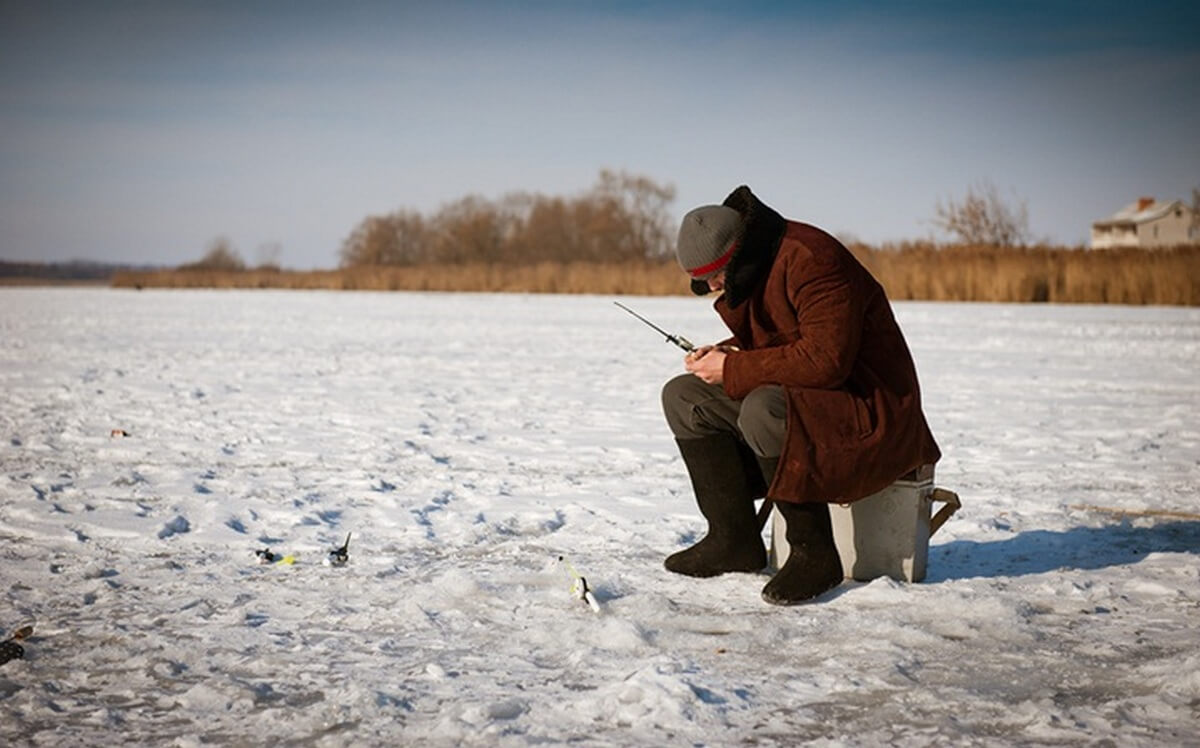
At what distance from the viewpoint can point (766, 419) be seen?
3500 mm

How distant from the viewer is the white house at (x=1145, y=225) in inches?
3536

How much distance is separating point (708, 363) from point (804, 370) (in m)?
0.35

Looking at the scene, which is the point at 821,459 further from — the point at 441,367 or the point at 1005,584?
the point at 441,367

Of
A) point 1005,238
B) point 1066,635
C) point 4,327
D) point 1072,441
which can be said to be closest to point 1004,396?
point 1072,441

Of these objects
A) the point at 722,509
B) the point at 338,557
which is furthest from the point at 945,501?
the point at 338,557

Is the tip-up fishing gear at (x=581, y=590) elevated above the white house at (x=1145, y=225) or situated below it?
below

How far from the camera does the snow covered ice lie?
8.68ft

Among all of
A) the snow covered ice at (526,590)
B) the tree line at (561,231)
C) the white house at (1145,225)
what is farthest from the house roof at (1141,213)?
the snow covered ice at (526,590)

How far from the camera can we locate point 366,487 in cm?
539

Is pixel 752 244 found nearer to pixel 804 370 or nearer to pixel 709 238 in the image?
pixel 709 238

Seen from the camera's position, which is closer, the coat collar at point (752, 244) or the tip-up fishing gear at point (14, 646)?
the tip-up fishing gear at point (14, 646)

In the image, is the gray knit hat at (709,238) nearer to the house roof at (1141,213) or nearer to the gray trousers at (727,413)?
the gray trousers at (727,413)

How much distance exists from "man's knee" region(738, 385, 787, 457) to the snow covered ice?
506 millimetres

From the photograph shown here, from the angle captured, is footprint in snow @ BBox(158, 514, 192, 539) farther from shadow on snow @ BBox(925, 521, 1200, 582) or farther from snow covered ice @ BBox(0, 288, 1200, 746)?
shadow on snow @ BBox(925, 521, 1200, 582)
